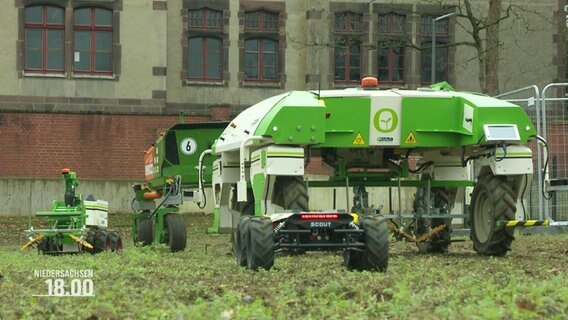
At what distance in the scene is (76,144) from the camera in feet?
152

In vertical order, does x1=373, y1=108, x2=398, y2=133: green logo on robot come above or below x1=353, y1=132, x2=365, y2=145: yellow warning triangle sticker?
above

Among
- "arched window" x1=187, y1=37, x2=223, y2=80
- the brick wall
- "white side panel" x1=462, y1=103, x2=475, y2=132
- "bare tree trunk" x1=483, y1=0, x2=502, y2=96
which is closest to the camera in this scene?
"white side panel" x1=462, y1=103, x2=475, y2=132

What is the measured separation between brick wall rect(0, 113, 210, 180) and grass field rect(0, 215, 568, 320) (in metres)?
28.5

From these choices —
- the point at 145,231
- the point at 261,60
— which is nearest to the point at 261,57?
the point at 261,60

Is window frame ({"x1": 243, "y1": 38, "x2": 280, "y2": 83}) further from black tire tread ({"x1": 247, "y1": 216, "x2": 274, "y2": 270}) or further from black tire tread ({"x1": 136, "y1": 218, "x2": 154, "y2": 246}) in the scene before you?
black tire tread ({"x1": 247, "y1": 216, "x2": 274, "y2": 270})

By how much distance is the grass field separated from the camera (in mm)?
9703

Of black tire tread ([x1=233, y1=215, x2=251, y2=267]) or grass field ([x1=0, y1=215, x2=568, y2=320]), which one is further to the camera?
black tire tread ([x1=233, y1=215, x2=251, y2=267])

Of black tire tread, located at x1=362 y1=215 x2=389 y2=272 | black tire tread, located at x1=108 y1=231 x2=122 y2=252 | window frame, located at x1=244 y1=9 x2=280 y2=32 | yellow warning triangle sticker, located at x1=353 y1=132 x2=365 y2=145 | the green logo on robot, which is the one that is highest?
window frame, located at x1=244 y1=9 x2=280 y2=32

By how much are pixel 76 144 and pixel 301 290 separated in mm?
35554

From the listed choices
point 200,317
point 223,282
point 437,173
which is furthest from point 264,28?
point 200,317

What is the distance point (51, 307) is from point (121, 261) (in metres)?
7.51

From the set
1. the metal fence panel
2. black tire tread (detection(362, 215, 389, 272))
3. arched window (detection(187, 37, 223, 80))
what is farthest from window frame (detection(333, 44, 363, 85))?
black tire tread (detection(362, 215, 389, 272))

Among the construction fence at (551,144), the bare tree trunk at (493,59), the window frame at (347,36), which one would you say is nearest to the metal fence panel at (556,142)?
the construction fence at (551,144)

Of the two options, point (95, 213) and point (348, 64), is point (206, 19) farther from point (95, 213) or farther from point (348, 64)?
point (95, 213)
